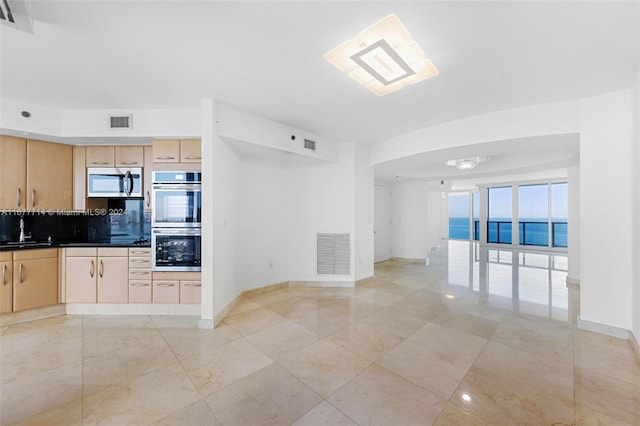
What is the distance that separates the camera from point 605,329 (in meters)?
2.69

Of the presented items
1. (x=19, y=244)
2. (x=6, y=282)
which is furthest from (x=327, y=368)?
(x=19, y=244)

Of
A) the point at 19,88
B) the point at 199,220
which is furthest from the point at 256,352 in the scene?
the point at 19,88

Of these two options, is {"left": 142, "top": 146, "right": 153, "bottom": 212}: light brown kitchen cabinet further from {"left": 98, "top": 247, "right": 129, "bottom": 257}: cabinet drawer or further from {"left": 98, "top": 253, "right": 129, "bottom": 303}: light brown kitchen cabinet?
{"left": 98, "top": 253, "right": 129, "bottom": 303}: light brown kitchen cabinet

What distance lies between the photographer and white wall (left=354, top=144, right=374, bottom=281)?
15.0 feet

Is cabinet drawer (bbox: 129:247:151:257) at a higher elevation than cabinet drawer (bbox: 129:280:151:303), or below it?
higher

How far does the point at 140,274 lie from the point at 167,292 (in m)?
0.46

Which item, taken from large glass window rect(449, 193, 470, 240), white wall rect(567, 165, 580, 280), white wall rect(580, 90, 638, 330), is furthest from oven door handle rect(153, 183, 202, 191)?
large glass window rect(449, 193, 470, 240)

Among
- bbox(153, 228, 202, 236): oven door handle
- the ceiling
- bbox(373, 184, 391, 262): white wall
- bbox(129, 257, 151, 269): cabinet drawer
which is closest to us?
the ceiling

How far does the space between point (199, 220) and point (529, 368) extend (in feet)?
12.5

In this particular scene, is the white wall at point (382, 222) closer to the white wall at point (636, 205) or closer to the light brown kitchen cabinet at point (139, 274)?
the white wall at point (636, 205)

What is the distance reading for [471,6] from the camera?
161cm

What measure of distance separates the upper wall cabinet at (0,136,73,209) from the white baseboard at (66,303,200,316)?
4.71 ft

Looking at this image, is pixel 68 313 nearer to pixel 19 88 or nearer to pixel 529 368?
pixel 19 88

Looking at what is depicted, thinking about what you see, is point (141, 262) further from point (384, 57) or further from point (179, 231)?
point (384, 57)
